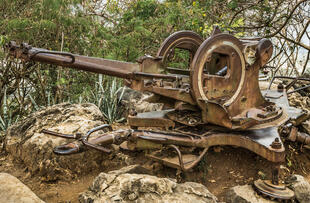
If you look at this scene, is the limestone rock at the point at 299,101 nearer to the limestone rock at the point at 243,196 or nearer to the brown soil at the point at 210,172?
the brown soil at the point at 210,172

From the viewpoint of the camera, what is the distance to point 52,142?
3.29m

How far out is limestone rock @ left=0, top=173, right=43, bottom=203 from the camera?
2.20 m

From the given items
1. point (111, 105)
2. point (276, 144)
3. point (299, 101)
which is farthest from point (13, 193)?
point (299, 101)

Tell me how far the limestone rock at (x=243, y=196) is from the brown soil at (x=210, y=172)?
0.16 meters

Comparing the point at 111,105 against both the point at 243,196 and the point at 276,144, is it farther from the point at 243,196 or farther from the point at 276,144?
the point at 276,144

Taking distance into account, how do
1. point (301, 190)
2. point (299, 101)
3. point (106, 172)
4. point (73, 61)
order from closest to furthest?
point (73, 61)
point (301, 190)
point (106, 172)
point (299, 101)

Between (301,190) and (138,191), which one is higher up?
(138,191)

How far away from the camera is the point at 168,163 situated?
9.36 ft

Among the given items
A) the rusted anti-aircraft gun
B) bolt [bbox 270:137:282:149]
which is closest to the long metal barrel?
the rusted anti-aircraft gun

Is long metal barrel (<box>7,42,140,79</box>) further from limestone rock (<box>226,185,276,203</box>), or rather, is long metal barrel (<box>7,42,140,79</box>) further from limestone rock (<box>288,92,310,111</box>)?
limestone rock (<box>288,92,310,111</box>)

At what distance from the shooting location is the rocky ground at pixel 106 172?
2.29 meters

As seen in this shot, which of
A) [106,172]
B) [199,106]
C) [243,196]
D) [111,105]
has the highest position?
[199,106]

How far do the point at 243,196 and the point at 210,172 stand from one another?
70cm

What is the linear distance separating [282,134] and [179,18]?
13.0ft
